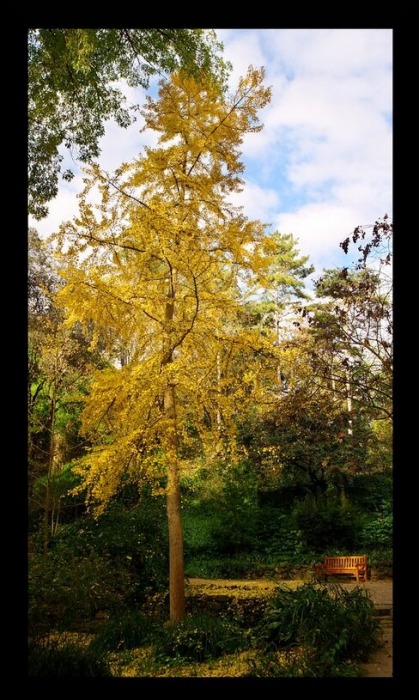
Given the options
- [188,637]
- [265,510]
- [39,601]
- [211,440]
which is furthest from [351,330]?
[265,510]

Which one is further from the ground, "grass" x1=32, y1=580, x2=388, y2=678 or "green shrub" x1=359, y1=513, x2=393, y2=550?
"grass" x1=32, y1=580, x2=388, y2=678

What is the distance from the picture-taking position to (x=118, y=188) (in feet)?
16.9

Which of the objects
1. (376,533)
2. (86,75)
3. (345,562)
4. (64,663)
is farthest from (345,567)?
(86,75)

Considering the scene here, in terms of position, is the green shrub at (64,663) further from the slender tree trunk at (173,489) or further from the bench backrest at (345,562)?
the bench backrest at (345,562)

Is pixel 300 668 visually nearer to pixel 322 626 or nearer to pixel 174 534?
pixel 322 626

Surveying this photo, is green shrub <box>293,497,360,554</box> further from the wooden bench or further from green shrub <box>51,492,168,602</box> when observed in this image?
green shrub <box>51,492,168,602</box>

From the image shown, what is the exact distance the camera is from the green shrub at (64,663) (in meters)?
2.51


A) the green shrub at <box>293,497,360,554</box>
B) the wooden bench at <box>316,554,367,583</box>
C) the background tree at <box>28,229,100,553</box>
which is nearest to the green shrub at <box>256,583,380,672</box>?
the background tree at <box>28,229,100,553</box>

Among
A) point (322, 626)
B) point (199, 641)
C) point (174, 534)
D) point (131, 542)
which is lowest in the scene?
point (199, 641)

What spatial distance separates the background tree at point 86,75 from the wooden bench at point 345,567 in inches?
Result: 253

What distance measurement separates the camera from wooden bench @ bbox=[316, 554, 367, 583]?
7863mm

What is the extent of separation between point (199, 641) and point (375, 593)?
3.11 metres

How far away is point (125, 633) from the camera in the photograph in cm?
506
